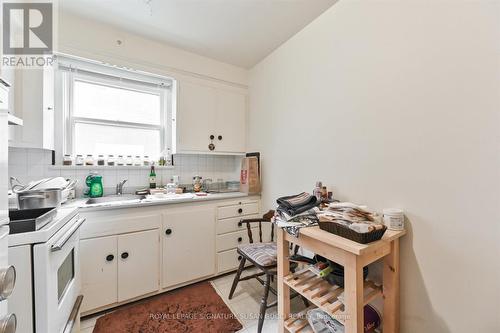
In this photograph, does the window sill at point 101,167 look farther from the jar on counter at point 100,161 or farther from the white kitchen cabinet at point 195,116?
the white kitchen cabinet at point 195,116

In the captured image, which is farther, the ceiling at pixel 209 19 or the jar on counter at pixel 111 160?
the jar on counter at pixel 111 160

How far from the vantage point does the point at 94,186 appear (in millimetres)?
1978

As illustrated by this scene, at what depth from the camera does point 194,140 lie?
2.36 m

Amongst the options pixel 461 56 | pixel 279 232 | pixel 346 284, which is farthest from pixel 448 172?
pixel 279 232

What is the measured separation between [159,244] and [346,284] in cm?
152

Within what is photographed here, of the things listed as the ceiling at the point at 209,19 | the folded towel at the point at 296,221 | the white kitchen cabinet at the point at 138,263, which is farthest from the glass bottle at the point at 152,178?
the folded towel at the point at 296,221

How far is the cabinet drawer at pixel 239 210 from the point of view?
Result: 2174 mm

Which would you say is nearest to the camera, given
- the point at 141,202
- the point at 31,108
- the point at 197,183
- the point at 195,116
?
the point at 31,108

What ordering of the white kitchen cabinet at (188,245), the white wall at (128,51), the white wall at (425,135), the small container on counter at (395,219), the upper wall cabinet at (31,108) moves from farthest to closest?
the white kitchen cabinet at (188,245) < the white wall at (128,51) < the upper wall cabinet at (31,108) < the small container on counter at (395,219) < the white wall at (425,135)

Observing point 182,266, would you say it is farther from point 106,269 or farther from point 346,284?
point 346,284

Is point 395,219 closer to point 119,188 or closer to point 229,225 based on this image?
point 229,225

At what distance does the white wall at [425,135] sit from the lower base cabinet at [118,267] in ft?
5.33

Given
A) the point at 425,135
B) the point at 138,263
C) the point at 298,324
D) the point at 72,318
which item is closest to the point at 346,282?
the point at 298,324

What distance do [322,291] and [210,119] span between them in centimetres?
202
